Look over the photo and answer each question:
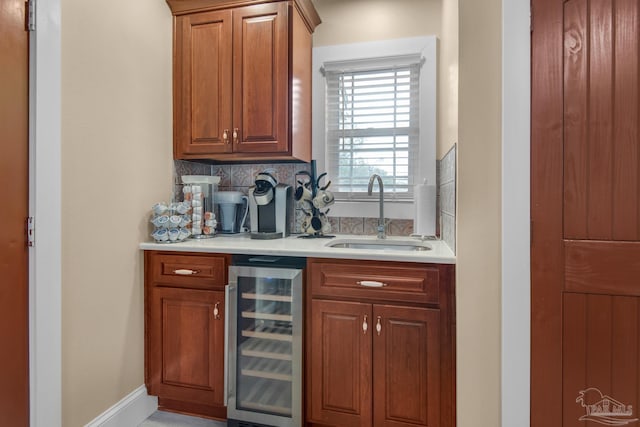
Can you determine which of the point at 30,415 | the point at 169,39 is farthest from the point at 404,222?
the point at 30,415

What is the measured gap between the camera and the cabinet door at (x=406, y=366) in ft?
4.96

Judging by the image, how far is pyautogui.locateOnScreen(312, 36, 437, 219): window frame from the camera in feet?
7.06

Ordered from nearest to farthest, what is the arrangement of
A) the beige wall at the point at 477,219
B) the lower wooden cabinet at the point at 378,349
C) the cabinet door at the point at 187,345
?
the beige wall at the point at 477,219, the lower wooden cabinet at the point at 378,349, the cabinet door at the point at 187,345

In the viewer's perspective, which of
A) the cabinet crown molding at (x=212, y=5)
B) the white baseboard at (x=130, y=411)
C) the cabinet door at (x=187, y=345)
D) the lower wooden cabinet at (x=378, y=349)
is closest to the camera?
the lower wooden cabinet at (x=378, y=349)

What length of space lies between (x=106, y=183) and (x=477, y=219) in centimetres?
177

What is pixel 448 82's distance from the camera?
71.0 inches

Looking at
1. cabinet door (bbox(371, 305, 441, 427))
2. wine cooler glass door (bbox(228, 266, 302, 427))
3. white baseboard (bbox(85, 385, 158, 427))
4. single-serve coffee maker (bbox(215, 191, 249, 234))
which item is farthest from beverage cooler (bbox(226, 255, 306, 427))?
single-serve coffee maker (bbox(215, 191, 249, 234))

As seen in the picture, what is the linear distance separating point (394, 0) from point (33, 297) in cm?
253

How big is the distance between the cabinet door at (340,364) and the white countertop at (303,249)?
9.5 inches

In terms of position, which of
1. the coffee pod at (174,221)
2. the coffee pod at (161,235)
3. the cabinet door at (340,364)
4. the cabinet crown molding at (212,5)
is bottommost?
the cabinet door at (340,364)

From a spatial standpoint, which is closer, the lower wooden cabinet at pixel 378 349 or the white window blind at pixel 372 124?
the lower wooden cabinet at pixel 378 349

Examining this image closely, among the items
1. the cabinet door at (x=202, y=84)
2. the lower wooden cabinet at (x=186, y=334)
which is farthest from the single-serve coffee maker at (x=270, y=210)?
the lower wooden cabinet at (x=186, y=334)

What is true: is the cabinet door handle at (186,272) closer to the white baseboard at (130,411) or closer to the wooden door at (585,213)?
the white baseboard at (130,411)

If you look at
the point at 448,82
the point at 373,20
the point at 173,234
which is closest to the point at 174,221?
the point at 173,234
